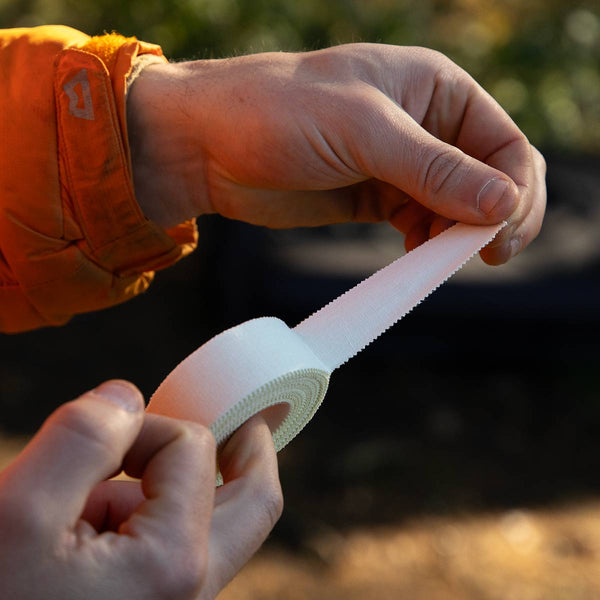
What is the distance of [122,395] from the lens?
0.77 metres

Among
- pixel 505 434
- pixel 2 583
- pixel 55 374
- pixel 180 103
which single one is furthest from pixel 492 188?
pixel 55 374

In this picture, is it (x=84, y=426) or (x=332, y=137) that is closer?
(x=84, y=426)

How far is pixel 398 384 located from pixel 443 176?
170 centimetres

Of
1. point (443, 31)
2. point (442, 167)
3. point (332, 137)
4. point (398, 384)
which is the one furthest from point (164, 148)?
point (443, 31)

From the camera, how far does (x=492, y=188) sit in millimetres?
1180

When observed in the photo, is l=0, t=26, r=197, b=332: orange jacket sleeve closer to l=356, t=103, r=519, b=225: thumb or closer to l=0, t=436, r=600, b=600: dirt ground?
l=356, t=103, r=519, b=225: thumb

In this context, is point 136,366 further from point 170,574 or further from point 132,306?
point 170,574

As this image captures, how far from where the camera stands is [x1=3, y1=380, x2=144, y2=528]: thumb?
703 mm

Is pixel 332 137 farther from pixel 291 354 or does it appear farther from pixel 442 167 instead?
pixel 291 354

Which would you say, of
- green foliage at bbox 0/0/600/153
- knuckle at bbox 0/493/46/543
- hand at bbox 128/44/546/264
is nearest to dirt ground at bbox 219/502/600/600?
hand at bbox 128/44/546/264

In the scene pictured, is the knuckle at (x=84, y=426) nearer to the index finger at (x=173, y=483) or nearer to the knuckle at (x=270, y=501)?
the index finger at (x=173, y=483)

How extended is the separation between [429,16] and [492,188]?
3.27 m

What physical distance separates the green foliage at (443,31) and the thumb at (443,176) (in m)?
2.11

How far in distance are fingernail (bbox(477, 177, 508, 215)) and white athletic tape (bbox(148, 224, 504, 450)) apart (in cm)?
5
